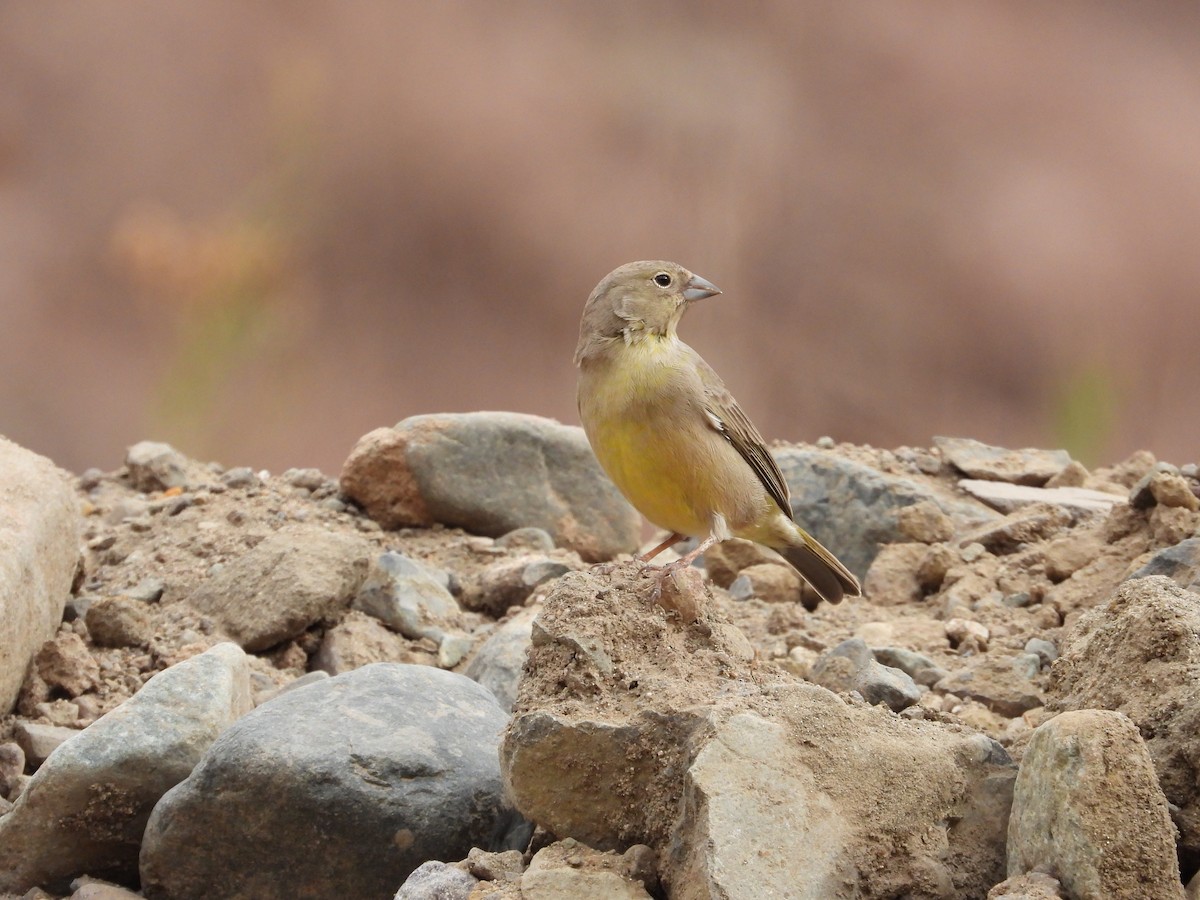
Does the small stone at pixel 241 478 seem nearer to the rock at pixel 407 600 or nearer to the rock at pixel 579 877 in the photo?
the rock at pixel 407 600

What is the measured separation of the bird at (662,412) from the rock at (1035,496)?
79.5 inches

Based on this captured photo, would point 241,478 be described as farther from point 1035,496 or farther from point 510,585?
point 1035,496

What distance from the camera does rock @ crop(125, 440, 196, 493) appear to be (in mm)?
6117

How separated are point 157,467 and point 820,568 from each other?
326cm

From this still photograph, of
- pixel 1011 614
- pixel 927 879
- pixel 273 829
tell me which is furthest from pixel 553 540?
pixel 927 879

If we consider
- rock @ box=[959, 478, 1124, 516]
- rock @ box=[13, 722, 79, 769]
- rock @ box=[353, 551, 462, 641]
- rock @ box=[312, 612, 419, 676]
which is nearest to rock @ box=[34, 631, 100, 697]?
rock @ box=[13, 722, 79, 769]

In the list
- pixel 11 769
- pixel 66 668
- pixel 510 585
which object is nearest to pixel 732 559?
pixel 510 585

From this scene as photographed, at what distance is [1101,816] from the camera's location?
2.16 m

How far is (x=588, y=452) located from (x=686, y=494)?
188cm

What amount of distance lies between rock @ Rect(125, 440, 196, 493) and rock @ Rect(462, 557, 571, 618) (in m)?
1.88

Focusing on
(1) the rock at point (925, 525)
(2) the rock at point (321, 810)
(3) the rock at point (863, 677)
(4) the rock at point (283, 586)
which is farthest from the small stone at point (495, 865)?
(1) the rock at point (925, 525)

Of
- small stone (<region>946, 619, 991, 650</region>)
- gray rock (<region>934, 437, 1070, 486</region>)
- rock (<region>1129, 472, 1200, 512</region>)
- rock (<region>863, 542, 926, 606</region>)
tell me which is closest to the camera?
small stone (<region>946, 619, 991, 650</region>)

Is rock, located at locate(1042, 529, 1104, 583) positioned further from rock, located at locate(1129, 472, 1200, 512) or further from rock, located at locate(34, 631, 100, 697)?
rock, located at locate(34, 631, 100, 697)

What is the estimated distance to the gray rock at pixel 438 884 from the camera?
2.58 m
